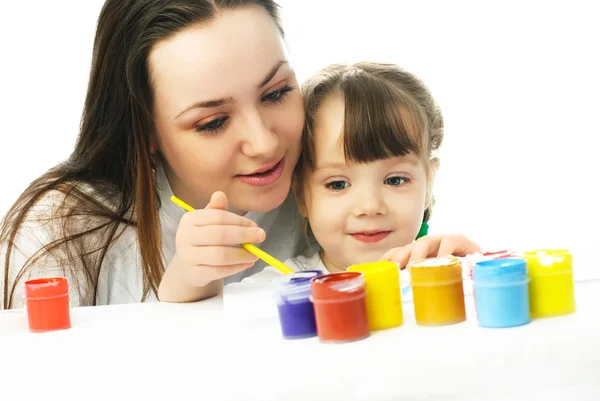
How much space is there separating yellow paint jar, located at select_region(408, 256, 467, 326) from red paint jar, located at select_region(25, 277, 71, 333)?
20.7 inches

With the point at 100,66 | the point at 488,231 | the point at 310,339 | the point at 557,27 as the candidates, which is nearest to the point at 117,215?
the point at 100,66

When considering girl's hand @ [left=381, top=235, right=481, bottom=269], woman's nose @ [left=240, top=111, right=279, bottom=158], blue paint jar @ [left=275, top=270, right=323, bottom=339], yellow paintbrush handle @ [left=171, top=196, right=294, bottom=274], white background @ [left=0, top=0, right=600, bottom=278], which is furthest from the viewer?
white background @ [left=0, top=0, right=600, bottom=278]

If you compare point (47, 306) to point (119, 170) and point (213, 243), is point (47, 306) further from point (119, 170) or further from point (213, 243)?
point (119, 170)

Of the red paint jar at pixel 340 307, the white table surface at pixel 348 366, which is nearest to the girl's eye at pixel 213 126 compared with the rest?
the white table surface at pixel 348 366

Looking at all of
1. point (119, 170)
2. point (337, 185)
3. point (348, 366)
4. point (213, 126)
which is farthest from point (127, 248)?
→ point (348, 366)

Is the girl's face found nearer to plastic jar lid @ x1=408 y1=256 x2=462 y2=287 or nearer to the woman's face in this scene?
the woman's face

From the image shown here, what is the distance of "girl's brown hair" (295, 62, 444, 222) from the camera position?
4.77 ft

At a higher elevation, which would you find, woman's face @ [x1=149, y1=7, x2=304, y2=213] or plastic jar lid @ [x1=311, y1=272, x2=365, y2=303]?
woman's face @ [x1=149, y1=7, x2=304, y2=213]

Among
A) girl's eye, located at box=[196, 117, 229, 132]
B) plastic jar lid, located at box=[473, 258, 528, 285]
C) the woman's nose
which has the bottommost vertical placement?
plastic jar lid, located at box=[473, 258, 528, 285]

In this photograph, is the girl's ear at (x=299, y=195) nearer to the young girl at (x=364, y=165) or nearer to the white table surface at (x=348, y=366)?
the young girl at (x=364, y=165)

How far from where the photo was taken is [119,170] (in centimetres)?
174

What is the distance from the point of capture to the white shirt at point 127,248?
1.61 m

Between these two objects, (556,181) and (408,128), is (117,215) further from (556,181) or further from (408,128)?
(556,181)

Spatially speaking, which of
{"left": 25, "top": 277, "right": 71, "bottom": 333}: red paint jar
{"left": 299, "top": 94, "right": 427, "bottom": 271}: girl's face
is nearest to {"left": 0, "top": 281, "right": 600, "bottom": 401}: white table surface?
{"left": 25, "top": 277, "right": 71, "bottom": 333}: red paint jar
